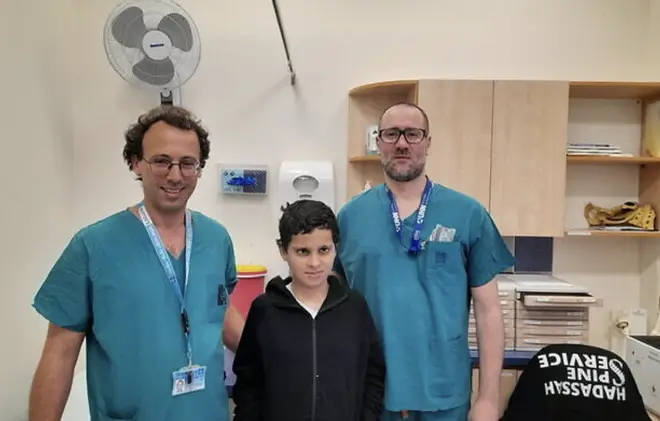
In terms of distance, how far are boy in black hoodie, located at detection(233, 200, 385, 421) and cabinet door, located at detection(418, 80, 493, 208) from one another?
4.16 feet

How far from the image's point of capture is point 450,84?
2482mm

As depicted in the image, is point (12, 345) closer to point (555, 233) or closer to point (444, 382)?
point (444, 382)

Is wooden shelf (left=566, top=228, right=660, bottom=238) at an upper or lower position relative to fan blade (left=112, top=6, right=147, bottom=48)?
lower

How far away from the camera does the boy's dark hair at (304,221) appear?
1.34 meters

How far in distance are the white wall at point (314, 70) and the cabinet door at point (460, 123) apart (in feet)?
1.10

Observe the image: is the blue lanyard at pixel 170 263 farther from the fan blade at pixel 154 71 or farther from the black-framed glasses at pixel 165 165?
the fan blade at pixel 154 71

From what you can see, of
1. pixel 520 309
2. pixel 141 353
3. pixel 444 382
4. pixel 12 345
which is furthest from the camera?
pixel 520 309

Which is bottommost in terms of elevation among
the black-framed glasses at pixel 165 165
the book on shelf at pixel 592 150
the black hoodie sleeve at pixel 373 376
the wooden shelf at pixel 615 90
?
the black hoodie sleeve at pixel 373 376

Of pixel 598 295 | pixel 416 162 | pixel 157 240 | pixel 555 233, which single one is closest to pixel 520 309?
pixel 555 233

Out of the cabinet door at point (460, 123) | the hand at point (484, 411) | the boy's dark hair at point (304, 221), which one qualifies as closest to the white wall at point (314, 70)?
the cabinet door at point (460, 123)

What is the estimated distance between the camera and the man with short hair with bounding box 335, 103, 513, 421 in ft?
4.72

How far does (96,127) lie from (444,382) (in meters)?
2.29

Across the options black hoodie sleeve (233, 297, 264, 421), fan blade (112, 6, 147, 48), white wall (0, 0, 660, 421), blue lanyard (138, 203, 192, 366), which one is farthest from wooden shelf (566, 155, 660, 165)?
fan blade (112, 6, 147, 48)

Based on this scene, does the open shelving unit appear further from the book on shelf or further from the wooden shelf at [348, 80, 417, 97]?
the wooden shelf at [348, 80, 417, 97]
